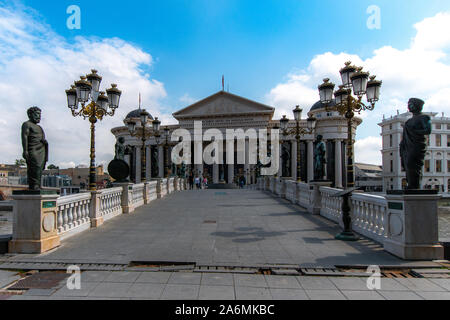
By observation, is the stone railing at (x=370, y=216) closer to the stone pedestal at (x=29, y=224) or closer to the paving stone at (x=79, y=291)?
the paving stone at (x=79, y=291)

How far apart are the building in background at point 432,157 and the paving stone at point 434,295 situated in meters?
78.4

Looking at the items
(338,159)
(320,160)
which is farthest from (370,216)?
(338,159)

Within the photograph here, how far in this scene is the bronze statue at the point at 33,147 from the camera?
6.93m

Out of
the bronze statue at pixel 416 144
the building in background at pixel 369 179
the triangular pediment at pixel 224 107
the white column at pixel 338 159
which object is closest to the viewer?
the bronze statue at pixel 416 144

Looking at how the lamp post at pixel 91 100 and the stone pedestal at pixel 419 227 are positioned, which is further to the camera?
the lamp post at pixel 91 100

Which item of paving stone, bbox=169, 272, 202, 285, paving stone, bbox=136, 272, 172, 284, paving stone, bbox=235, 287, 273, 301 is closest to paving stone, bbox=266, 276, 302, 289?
paving stone, bbox=235, 287, 273, 301

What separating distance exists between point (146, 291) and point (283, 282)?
7.42ft

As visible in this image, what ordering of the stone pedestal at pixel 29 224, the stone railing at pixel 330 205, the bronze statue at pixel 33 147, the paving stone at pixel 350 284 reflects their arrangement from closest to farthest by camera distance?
the paving stone at pixel 350 284
the stone pedestal at pixel 29 224
the bronze statue at pixel 33 147
the stone railing at pixel 330 205

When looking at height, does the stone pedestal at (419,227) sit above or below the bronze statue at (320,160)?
below

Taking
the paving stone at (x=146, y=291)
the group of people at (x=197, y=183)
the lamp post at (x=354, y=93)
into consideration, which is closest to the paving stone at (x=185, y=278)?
the paving stone at (x=146, y=291)

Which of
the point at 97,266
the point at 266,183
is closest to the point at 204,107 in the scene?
the point at 266,183

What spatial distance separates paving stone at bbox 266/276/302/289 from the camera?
4.81 meters

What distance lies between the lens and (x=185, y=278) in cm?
512

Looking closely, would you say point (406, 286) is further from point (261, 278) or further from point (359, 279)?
point (261, 278)
